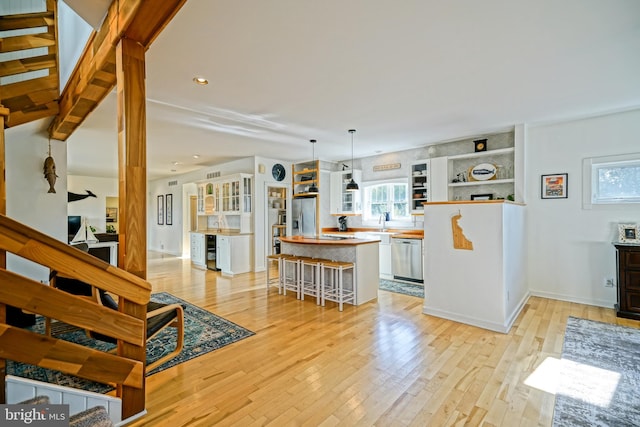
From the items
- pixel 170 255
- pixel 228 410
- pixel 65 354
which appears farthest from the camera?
pixel 170 255

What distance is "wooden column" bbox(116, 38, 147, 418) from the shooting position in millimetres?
1957

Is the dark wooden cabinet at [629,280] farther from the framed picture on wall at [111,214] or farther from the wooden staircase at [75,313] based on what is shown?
the framed picture on wall at [111,214]

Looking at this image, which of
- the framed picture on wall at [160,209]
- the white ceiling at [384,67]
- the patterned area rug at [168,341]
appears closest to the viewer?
the white ceiling at [384,67]

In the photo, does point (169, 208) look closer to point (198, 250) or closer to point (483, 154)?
point (198, 250)

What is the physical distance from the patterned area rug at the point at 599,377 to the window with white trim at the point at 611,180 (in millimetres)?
1780

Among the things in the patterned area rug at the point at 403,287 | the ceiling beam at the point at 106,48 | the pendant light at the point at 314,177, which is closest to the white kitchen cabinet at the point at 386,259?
the patterned area rug at the point at 403,287

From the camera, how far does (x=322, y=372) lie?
8.04 ft

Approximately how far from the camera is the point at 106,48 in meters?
2.12

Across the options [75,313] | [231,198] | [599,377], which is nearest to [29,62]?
[75,313]

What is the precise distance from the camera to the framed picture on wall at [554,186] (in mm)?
4375

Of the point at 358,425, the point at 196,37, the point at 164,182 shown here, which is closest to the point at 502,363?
the point at 358,425

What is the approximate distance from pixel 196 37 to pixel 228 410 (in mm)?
2754

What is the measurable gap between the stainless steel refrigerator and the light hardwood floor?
3.14 meters

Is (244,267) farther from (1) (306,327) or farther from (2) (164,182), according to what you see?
(2) (164,182)
